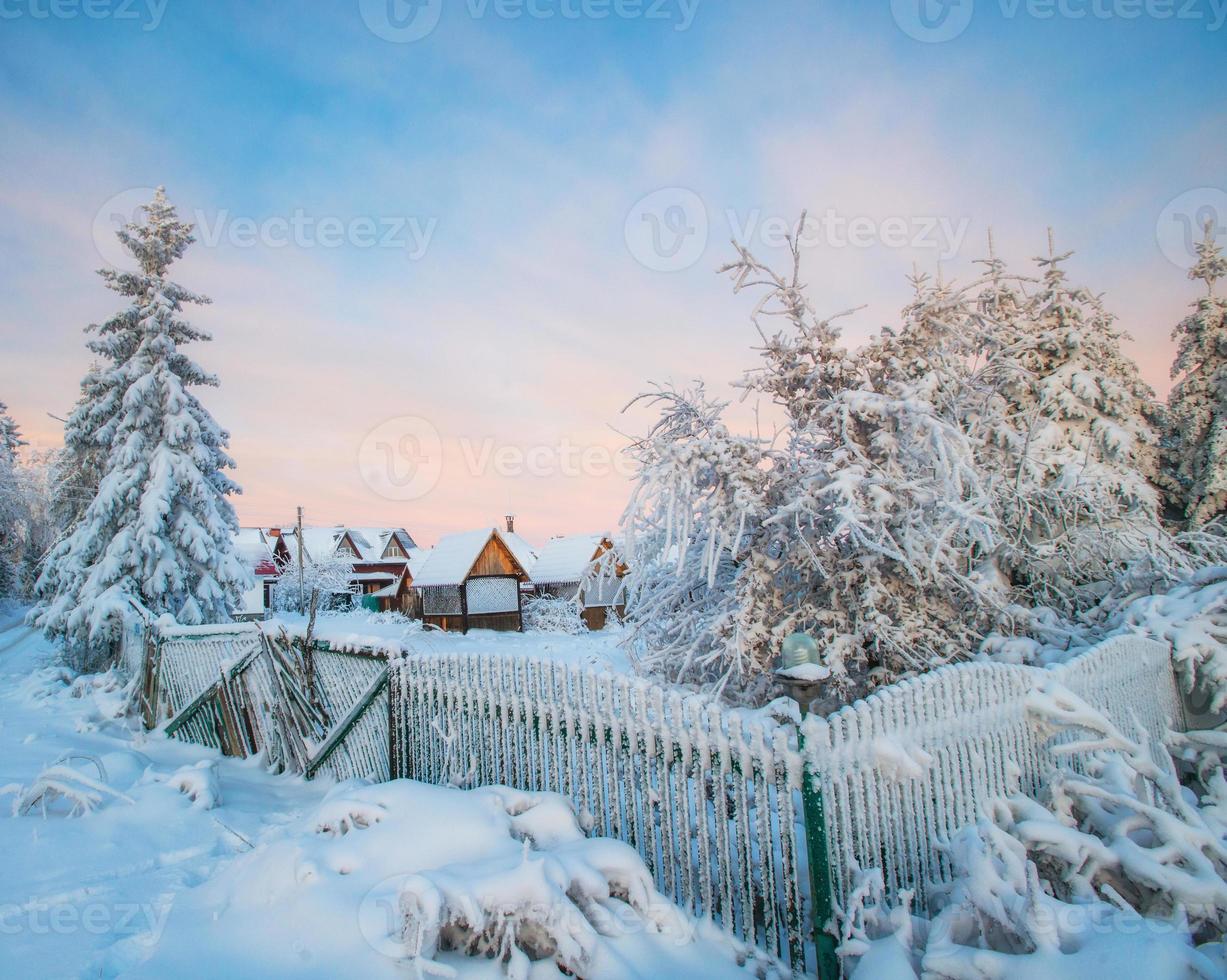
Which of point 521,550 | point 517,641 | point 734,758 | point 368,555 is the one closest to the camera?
point 734,758

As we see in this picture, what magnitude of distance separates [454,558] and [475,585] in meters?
2.16

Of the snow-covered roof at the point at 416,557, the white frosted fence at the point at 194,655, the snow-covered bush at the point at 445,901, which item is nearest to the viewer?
the snow-covered bush at the point at 445,901

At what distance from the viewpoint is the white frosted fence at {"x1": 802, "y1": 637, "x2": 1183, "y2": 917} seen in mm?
3561

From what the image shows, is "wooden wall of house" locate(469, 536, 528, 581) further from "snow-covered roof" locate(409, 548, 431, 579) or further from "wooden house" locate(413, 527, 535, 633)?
"snow-covered roof" locate(409, 548, 431, 579)

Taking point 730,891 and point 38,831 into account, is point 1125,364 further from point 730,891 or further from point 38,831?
point 38,831

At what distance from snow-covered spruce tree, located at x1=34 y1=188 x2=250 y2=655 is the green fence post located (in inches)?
590

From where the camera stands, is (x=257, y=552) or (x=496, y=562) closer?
(x=496, y=562)

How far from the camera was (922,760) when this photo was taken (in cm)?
402

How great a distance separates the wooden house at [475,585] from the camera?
106 ft

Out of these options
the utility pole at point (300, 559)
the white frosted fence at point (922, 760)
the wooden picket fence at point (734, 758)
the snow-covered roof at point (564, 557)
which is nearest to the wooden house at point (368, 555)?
the utility pole at point (300, 559)

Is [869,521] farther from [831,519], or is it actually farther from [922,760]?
[922,760]

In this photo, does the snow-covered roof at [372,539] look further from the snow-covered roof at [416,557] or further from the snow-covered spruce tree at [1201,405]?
the snow-covered spruce tree at [1201,405]

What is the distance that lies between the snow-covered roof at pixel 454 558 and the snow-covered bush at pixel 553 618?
228cm

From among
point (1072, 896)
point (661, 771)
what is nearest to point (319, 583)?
point (661, 771)
